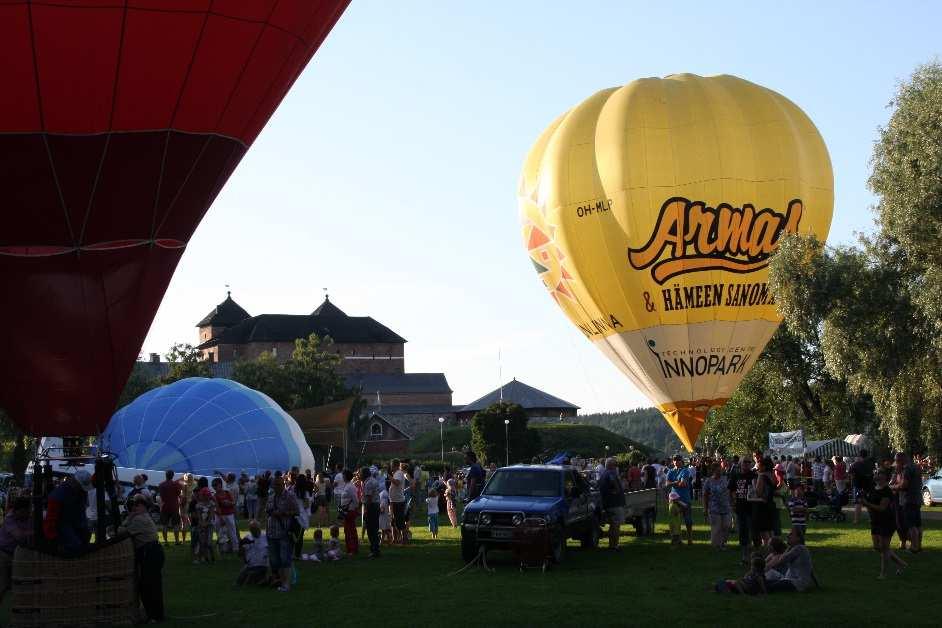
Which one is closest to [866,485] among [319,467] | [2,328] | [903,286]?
[903,286]

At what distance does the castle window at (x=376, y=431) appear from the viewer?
96.8m

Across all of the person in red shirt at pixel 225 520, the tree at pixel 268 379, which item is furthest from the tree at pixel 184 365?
the person in red shirt at pixel 225 520

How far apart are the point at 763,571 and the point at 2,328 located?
9030 millimetres

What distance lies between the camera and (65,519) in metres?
13.4

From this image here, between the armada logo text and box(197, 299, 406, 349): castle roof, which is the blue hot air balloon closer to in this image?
the armada logo text

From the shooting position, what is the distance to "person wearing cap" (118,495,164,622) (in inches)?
535

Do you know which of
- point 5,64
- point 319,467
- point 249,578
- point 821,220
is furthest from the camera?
point 319,467

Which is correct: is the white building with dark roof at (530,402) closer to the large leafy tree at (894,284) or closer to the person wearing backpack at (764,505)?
the large leafy tree at (894,284)

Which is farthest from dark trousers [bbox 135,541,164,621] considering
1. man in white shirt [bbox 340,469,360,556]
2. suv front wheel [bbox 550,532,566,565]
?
man in white shirt [bbox 340,469,360,556]

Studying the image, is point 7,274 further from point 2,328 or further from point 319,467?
point 319,467

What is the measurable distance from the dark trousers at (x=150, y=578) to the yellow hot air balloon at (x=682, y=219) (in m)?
20.3

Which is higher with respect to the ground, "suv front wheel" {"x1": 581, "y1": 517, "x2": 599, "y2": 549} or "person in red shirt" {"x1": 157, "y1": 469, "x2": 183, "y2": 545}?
"person in red shirt" {"x1": 157, "y1": 469, "x2": 183, "y2": 545}

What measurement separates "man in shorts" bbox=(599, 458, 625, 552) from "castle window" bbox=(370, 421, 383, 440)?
2981 inches

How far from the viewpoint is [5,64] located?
43.4 feet
